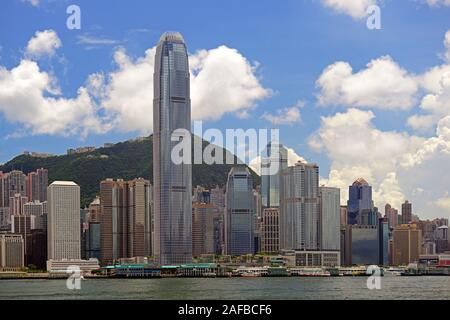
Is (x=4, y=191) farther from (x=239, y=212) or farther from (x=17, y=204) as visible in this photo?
(x=239, y=212)

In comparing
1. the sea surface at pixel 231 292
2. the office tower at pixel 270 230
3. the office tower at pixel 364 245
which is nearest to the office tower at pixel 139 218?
the office tower at pixel 270 230

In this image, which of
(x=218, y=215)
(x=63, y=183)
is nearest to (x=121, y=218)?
(x=63, y=183)

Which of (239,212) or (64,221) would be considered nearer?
(64,221)

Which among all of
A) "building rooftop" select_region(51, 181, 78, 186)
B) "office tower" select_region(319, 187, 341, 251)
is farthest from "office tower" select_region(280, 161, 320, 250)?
"building rooftop" select_region(51, 181, 78, 186)

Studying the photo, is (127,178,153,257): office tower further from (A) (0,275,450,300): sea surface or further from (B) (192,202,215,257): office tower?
(A) (0,275,450,300): sea surface

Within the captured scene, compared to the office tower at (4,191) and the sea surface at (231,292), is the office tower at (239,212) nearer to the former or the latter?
the office tower at (4,191)

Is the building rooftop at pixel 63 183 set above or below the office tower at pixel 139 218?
above
